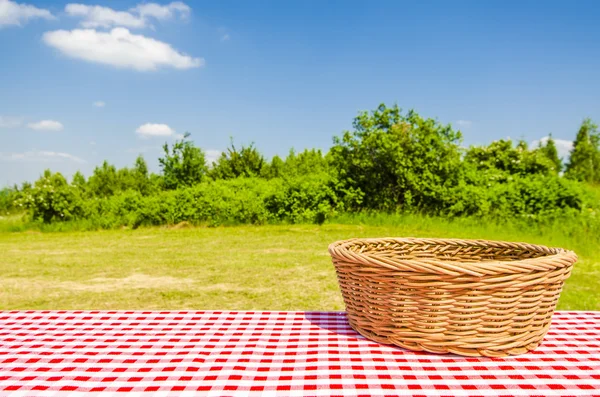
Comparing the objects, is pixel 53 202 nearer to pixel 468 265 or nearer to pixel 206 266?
pixel 206 266

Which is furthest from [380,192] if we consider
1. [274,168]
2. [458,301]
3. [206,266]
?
[458,301]

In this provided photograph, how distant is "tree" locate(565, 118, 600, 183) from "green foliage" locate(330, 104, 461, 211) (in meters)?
14.0

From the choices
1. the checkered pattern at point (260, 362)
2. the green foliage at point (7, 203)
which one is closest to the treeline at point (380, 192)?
the green foliage at point (7, 203)

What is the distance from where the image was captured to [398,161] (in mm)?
11320

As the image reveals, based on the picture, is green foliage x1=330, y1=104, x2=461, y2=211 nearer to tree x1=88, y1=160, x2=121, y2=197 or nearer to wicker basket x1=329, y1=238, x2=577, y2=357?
wicker basket x1=329, y1=238, x2=577, y2=357

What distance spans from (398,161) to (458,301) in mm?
10384

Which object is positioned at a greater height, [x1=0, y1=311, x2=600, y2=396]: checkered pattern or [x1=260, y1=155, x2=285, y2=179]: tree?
[x1=260, y1=155, x2=285, y2=179]: tree

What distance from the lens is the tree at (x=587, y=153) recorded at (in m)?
22.8

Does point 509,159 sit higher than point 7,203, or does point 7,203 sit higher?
point 509,159

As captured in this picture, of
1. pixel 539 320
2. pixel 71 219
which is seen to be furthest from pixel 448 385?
pixel 71 219

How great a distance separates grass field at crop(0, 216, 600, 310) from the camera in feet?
17.8

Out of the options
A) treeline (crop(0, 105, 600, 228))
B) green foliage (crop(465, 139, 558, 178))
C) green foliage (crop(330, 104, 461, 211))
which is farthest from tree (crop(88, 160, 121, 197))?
green foliage (crop(465, 139, 558, 178))

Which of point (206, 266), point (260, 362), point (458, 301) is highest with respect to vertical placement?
point (458, 301)

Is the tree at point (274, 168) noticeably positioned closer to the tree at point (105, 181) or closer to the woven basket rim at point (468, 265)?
the tree at point (105, 181)
